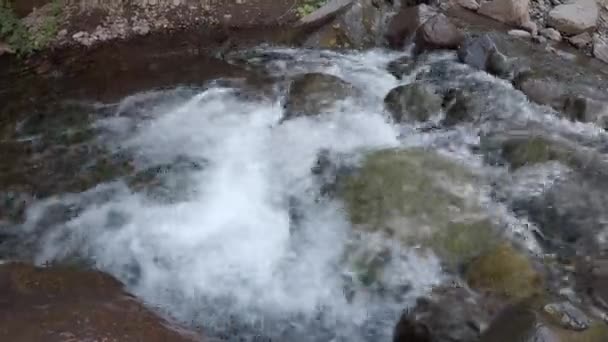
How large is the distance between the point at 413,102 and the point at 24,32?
464 cm

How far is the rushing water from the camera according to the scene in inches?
181

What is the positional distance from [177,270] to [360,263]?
4.37ft

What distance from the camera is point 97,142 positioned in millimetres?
6281

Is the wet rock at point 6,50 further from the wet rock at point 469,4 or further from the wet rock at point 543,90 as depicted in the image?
the wet rock at point 543,90

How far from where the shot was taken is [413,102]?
645cm

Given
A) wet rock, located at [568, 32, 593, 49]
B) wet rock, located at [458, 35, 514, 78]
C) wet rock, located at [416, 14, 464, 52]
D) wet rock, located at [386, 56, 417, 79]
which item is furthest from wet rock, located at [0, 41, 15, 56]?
wet rock, located at [568, 32, 593, 49]

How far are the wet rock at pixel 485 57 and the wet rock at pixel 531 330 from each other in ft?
11.8

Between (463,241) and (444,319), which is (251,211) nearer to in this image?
(463,241)

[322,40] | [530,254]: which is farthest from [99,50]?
[530,254]

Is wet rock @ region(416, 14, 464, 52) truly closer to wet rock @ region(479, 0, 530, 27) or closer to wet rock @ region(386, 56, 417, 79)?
wet rock @ region(386, 56, 417, 79)

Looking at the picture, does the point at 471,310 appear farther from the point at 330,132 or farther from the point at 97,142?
the point at 97,142

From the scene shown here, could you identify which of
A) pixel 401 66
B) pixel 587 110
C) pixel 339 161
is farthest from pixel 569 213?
pixel 401 66

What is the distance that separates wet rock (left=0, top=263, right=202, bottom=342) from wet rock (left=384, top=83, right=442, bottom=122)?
10.3 ft

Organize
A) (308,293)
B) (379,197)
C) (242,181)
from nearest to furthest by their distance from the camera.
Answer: (308,293) < (379,197) < (242,181)
